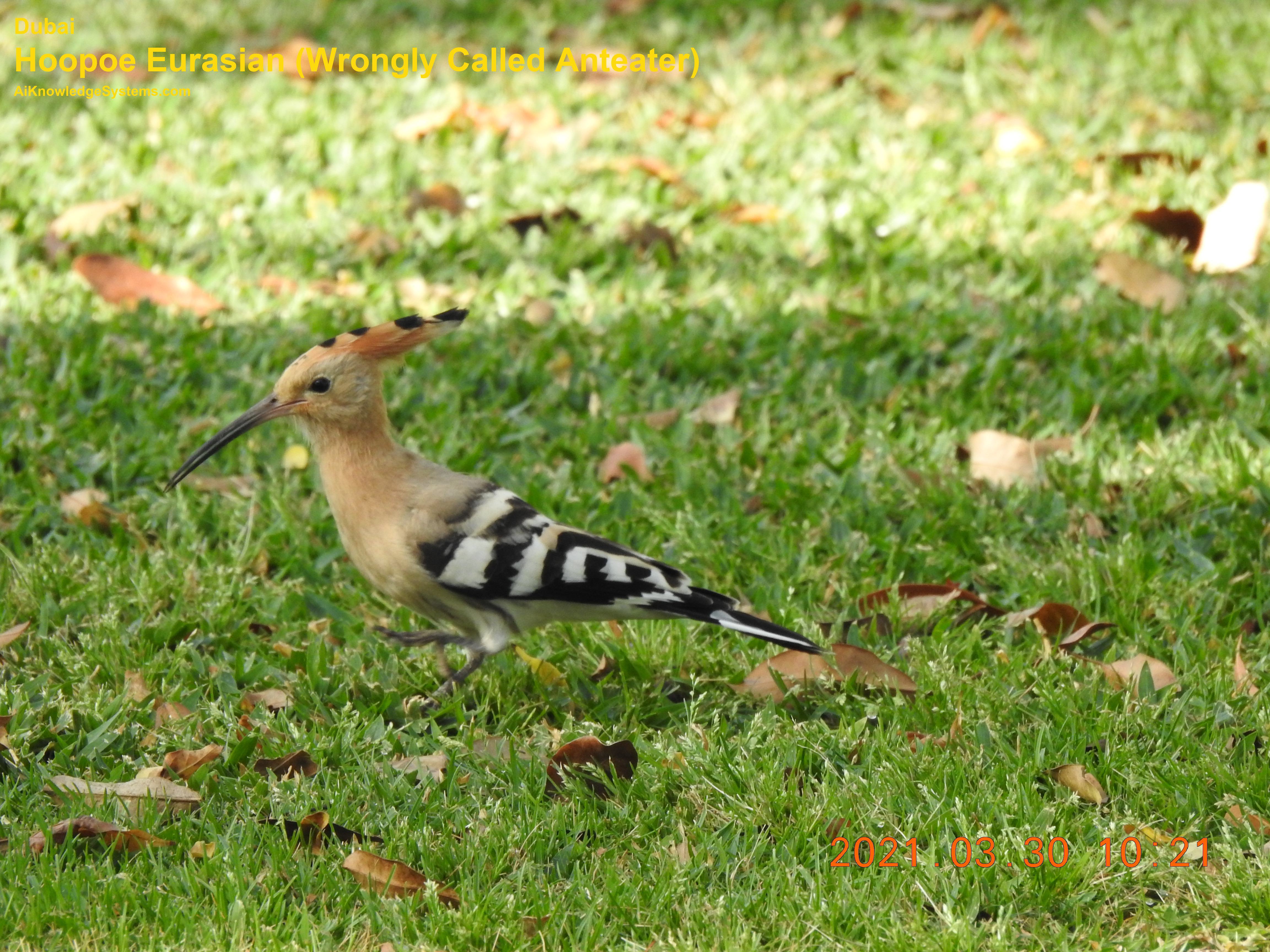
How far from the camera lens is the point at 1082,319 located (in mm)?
5625

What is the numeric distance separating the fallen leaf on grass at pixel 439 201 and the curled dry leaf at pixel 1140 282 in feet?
8.68

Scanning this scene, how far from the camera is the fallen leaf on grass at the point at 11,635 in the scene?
3.82 meters

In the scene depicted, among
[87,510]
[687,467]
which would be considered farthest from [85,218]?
[687,467]

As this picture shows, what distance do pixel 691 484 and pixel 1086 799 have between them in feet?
5.89

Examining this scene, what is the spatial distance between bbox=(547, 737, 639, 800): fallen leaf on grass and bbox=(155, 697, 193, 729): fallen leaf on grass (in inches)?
35.6

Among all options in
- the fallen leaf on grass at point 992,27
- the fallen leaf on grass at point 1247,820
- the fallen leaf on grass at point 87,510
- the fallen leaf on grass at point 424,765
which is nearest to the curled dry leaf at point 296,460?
the fallen leaf on grass at point 87,510

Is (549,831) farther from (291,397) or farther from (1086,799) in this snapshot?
(291,397)

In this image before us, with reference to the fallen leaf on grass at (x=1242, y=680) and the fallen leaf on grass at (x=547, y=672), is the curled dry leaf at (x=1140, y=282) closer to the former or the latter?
the fallen leaf on grass at (x=1242, y=680)

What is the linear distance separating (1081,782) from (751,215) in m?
3.74

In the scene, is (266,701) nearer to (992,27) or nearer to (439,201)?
(439,201)

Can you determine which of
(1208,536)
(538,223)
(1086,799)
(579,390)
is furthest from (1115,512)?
(538,223)

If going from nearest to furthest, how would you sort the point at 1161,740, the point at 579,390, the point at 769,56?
the point at 1161,740 < the point at 579,390 < the point at 769,56

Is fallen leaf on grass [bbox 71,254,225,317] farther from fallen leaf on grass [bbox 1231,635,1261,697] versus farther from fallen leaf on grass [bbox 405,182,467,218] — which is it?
fallen leaf on grass [bbox 1231,635,1261,697]
